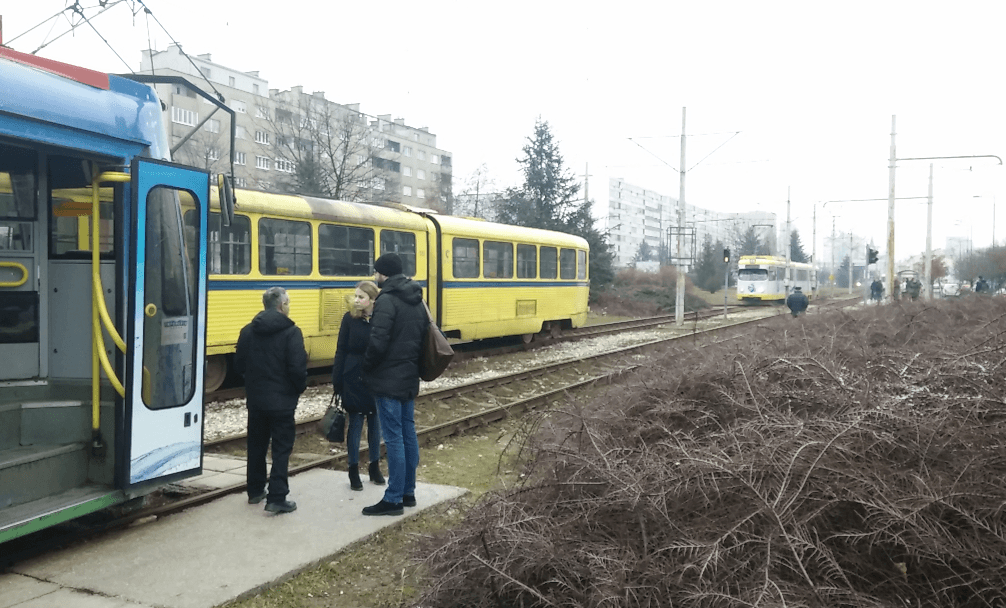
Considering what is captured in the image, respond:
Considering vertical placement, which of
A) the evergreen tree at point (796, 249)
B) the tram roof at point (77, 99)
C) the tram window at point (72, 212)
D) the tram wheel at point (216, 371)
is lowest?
the tram wheel at point (216, 371)

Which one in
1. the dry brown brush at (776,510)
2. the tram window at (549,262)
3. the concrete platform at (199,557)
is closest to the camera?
the dry brown brush at (776,510)

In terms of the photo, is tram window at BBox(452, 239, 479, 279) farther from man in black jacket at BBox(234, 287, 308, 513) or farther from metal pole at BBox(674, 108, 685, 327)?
metal pole at BBox(674, 108, 685, 327)

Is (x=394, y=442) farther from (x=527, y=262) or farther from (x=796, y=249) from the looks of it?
(x=796, y=249)

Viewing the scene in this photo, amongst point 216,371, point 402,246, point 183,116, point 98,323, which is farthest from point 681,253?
point 183,116

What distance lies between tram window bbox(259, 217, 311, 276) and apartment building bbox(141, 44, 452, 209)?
2011mm

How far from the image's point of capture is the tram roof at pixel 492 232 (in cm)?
1567

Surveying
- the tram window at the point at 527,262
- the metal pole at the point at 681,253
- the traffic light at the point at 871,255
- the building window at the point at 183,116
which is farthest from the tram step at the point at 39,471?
the building window at the point at 183,116

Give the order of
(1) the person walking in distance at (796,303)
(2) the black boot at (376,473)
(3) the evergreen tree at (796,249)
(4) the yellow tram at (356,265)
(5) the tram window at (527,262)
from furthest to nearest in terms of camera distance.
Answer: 1. (3) the evergreen tree at (796,249)
2. (1) the person walking in distance at (796,303)
3. (5) the tram window at (527,262)
4. (4) the yellow tram at (356,265)
5. (2) the black boot at (376,473)

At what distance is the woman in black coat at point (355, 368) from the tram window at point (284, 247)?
5.72 meters

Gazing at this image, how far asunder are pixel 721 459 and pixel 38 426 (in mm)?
4293

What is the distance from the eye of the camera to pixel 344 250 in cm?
1288

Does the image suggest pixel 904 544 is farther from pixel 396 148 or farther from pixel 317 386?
pixel 396 148

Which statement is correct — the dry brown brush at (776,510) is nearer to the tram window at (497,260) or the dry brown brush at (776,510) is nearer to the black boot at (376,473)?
the black boot at (376,473)

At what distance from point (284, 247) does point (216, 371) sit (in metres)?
2.04
